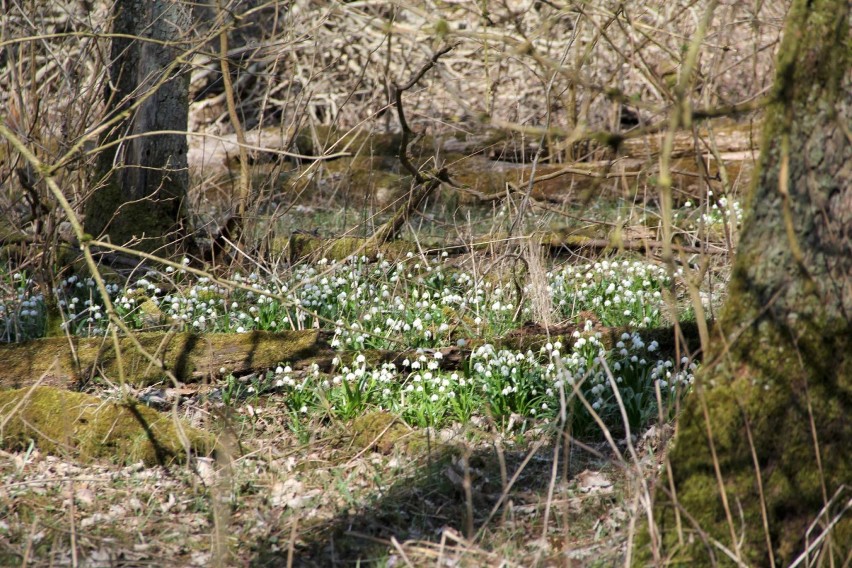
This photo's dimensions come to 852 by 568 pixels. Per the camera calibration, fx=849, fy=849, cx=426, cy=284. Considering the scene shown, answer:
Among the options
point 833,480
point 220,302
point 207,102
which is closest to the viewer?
point 833,480

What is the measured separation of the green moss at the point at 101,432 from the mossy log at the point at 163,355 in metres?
0.60

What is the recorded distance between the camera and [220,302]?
6137 millimetres

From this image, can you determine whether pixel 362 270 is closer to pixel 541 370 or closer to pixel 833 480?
pixel 541 370

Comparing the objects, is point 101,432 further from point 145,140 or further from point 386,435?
point 145,140

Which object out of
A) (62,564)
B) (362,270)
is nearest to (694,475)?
(62,564)

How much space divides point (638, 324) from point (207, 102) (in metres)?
11.2

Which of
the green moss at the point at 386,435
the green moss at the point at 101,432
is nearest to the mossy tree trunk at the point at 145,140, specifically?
the green moss at the point at 101,432

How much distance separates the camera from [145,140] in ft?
22.2

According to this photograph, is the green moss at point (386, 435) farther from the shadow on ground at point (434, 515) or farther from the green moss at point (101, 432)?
the green moss at point (101, 432)

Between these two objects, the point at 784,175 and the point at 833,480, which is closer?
the point at 784,175

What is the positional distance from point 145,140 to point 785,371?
548 cm

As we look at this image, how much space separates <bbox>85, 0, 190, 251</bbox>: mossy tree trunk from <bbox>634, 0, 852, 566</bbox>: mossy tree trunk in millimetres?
4853

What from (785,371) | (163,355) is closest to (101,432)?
(163,355)

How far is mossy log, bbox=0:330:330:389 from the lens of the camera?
4961 millimetres
